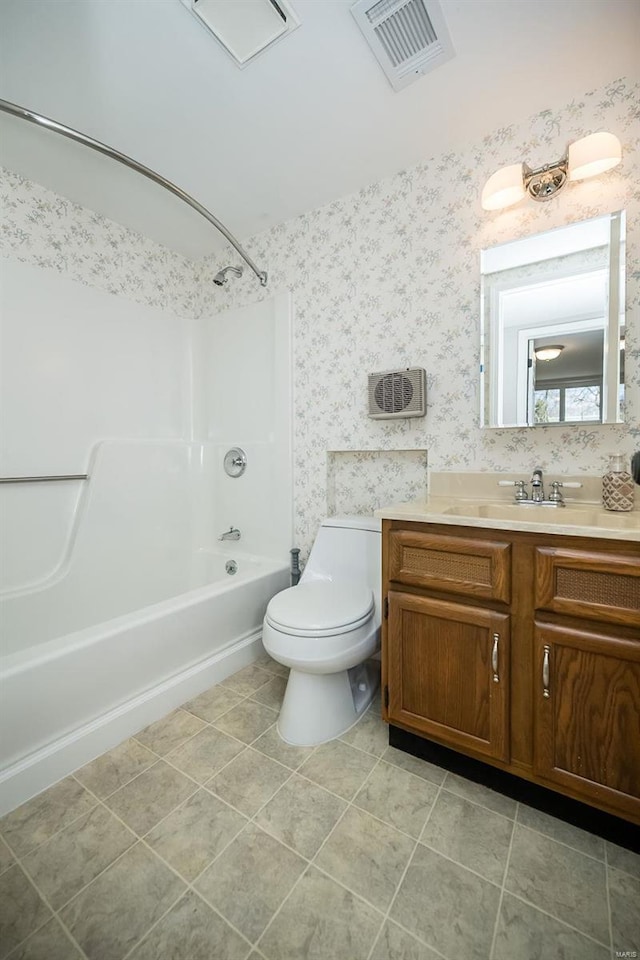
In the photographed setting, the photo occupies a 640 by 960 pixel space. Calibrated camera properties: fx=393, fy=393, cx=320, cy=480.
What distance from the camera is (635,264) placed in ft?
4.29

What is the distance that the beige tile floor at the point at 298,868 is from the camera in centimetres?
82

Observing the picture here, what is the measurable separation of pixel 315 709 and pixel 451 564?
0.74 meters

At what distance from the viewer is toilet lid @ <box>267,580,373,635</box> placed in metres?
1.32

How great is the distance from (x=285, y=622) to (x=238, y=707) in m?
0.53

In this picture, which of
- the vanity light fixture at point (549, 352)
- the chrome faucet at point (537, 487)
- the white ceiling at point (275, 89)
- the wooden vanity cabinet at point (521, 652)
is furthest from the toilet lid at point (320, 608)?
the white ceiling at point (275, 89)

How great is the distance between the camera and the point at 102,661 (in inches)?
52.0

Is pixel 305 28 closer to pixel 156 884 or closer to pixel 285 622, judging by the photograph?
pixel 285 622

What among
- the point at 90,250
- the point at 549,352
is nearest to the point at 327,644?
the point at 549,352

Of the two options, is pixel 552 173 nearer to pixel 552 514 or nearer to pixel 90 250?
pixel 552 514

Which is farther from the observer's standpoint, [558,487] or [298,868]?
[558,487]

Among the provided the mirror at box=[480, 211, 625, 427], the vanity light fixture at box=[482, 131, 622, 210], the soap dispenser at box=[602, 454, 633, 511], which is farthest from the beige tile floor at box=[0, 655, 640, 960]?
the vanity light fixture at box=[482, 131, 622, 210]

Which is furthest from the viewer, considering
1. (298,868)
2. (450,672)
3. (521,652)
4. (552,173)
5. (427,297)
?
(427,297)

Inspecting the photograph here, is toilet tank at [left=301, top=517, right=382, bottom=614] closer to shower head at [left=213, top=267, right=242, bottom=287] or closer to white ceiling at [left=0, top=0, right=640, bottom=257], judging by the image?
shower head at [left=213, top=267, right=242, bottom=287]

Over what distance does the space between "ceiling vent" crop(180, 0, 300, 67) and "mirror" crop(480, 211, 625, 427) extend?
0.96 metres
